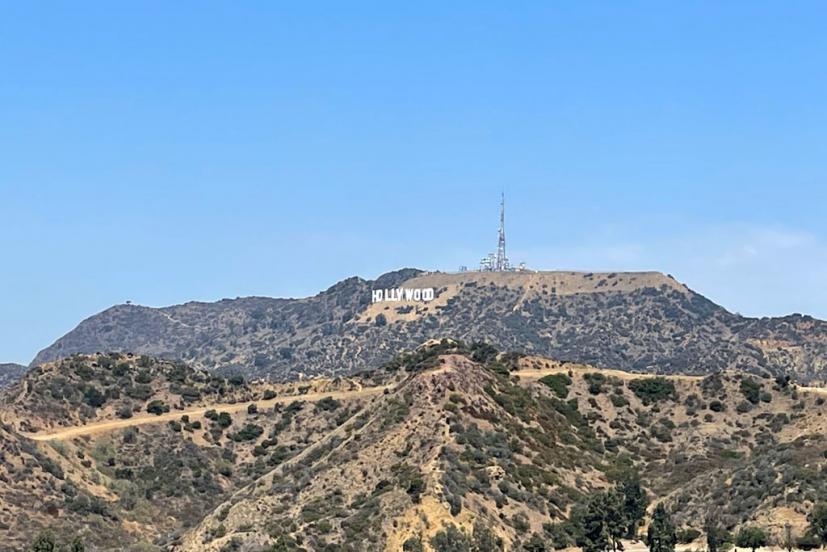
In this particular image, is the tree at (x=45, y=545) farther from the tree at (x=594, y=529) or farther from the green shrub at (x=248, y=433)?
the green shrub at (x=248, y=433)

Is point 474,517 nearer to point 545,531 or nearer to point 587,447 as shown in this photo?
point 545,531

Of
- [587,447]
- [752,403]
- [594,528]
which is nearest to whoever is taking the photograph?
[594,528]

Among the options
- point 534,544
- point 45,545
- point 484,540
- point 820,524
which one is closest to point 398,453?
point 534,544

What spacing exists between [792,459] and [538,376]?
138 feet

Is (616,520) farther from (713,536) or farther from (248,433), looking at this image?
(248,433)

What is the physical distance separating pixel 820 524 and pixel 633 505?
Result: 1775cm

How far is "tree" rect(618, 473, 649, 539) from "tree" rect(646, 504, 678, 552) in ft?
6.33

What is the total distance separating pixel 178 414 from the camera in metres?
150

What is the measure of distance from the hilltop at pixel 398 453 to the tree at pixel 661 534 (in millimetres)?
2927

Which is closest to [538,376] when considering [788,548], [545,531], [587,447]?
[587,447]

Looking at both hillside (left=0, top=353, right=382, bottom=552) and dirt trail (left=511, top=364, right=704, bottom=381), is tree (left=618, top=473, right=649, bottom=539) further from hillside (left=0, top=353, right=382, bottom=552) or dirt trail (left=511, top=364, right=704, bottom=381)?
dirt trail (left=511, top=364, right=704, bottom=381)

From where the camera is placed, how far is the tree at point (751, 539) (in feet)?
285

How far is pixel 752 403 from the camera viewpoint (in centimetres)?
13912

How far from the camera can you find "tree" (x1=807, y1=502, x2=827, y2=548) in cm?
8569
